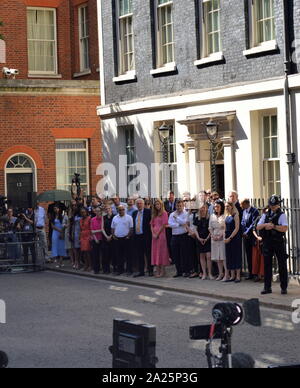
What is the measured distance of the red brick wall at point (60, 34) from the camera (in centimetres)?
3525

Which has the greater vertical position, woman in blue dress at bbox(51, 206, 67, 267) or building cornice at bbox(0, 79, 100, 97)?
building cornice at bbox(0, 79, 100, 97)

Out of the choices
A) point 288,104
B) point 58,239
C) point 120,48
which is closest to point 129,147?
point 120,48

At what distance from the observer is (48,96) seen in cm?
3422

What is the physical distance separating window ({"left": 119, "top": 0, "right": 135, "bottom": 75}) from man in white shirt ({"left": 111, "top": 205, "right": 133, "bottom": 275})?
703cm

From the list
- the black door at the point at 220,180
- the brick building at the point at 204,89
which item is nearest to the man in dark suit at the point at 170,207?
the brick building at the point at 204,89

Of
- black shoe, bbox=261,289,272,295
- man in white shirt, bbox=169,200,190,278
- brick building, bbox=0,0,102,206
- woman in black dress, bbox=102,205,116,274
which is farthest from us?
brick building, bbox=0,0,102,206

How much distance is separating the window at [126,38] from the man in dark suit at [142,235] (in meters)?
7.21

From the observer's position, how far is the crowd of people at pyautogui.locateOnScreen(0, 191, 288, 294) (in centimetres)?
1989

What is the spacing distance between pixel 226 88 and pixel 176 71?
2.59m

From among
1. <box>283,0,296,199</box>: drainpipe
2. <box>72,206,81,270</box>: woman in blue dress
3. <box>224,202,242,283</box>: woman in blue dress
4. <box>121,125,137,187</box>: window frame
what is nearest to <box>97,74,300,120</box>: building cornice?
<box>283,0,296,199</box>: drainpipe

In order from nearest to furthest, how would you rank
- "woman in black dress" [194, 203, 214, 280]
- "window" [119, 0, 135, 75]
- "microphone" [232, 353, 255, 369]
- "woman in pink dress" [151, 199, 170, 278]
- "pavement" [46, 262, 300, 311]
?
"microphone" [232, 353, 255, 369]
"pavement" [46, 262, 300, 311]
"woman in black dress" [194, 203, 214, 280]
"woman in pink dress" [151, 199, 170, 278]
"window" [119, 0, 135, 75]

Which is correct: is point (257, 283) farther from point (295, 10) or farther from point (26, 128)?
point (26, 128)

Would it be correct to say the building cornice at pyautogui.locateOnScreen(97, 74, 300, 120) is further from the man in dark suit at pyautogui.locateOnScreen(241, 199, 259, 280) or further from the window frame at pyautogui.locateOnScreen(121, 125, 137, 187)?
the man in dark suit at pyautogui.locateOnScreen(241, 199, 259, 280)

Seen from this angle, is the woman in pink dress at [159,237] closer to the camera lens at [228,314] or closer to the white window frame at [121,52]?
the white window frame at [121,52]
